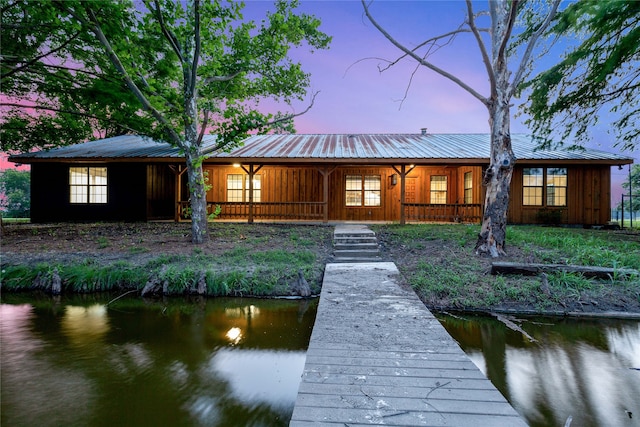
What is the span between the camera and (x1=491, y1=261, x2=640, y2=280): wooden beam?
19.2 feet

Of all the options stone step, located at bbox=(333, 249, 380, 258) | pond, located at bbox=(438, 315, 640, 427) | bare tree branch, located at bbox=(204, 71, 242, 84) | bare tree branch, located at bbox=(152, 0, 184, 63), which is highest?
bare tree branch, located at bbox=(152, 0, 184, 63)

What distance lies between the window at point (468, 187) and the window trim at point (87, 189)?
16.4 m

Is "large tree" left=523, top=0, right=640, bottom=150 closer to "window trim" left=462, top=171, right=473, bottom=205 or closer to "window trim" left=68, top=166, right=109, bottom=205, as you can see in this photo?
"window trim" left=462, top=171, right=473, bottom=205

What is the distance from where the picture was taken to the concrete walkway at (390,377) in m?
2.05

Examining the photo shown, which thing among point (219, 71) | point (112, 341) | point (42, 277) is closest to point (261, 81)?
point (219, 71)

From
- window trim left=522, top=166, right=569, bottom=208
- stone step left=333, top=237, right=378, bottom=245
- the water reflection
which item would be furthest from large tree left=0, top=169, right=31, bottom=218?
window trim left=522, top=166, right=569, bottom=208

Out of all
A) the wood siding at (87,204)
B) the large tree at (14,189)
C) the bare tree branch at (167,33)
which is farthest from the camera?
the large tree at (14,189)

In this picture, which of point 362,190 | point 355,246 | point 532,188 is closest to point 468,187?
point 532,188

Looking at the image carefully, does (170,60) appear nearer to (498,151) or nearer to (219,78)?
(219,78)

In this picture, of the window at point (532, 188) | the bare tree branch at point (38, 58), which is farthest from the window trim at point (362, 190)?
the bare tree branch at point (38, 58)

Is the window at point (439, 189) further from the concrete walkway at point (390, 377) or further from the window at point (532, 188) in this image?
the concrete walkway at point (390, 377)

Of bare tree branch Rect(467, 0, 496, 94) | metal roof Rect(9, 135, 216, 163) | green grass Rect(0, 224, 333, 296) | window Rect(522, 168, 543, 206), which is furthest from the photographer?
window Rect(522, 168, 543, 206)

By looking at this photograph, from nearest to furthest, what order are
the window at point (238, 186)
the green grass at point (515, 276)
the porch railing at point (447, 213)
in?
the green grass at point (515, 276) → the porch railing at point (447, 213) → the window at point (238, 186)

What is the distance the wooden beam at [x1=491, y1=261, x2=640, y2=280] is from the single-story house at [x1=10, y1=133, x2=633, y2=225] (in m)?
6.36
